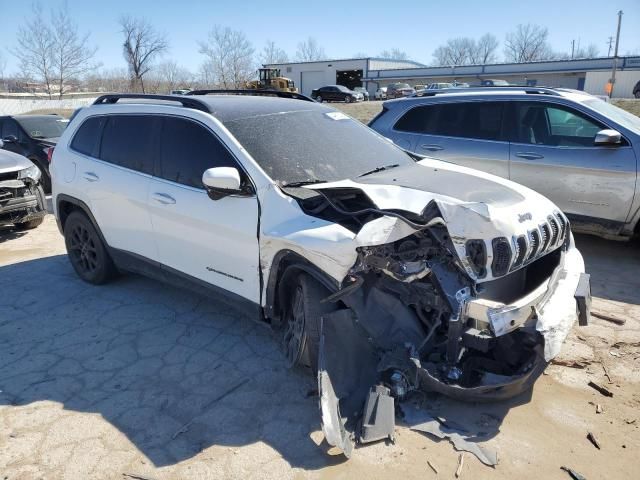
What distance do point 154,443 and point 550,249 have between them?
2780 mm

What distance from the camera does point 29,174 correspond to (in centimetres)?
709

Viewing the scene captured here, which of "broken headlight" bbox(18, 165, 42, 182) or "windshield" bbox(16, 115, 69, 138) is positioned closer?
"broken headlight" bbox(18, 165, 42, 182)

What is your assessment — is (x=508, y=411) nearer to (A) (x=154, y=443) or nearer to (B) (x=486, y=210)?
(B) (x=486, y=210)

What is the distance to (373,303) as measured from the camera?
307 cm

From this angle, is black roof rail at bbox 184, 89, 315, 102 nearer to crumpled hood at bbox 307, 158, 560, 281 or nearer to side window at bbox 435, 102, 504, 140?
crumpled hood at bbox 307, 158, 560, 281

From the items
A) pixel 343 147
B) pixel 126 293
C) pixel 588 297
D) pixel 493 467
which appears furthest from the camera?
A: pixel 126 293

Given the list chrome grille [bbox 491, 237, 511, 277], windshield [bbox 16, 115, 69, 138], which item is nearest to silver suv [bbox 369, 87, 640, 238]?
chrome grille [bbox 491, 237, 511, 277]

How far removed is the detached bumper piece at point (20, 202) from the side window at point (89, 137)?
2.53 meters

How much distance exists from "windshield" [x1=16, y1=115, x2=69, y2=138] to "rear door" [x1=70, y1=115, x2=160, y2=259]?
254 inches

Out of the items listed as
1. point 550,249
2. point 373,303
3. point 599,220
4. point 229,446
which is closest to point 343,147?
point 373,303

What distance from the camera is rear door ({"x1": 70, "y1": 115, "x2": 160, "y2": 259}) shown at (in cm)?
423

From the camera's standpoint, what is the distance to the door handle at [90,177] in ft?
15.2

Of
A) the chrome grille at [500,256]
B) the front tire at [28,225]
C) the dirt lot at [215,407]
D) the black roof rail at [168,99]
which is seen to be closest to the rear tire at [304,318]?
the dirt lot at [215,407]

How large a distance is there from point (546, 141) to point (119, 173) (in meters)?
4.82
